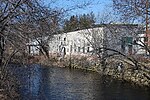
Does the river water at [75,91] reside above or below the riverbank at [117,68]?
below

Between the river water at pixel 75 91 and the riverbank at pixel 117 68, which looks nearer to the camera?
the river water at pixel 75 91

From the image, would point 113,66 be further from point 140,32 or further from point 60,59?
point 60,59

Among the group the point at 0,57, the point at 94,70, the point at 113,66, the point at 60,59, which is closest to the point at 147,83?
the point at 113,66

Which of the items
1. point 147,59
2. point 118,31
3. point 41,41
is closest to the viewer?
point 41,41

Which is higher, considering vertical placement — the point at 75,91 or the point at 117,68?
the point at 117,68

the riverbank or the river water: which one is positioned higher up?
the riverbank

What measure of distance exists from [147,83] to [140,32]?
9317 mm

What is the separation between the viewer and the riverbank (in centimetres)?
2040

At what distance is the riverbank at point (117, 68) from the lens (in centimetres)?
2040

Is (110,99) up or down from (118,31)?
down

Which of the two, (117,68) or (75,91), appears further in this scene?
(117,68)

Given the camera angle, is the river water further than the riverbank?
No

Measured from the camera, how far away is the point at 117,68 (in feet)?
101

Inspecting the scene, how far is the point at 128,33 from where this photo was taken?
17.7 meters
